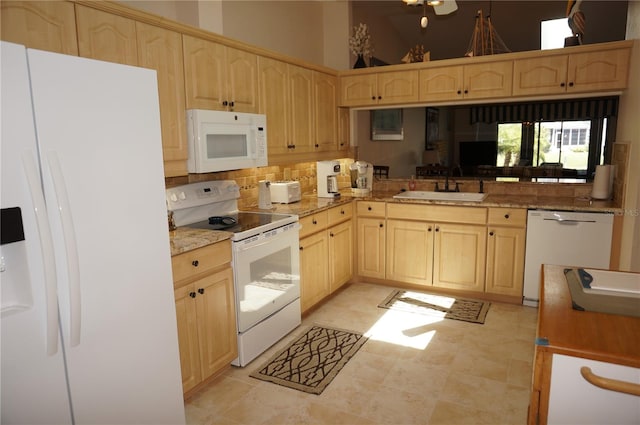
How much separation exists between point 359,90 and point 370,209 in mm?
1271

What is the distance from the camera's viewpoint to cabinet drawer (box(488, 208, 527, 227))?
3.72 metres

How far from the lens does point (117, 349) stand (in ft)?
5.89

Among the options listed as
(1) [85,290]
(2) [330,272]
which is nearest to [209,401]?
(1) [85,290]

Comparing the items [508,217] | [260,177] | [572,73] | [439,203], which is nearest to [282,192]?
[260,177]

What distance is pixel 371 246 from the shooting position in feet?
14.4

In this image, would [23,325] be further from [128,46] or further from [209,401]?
[128,46]

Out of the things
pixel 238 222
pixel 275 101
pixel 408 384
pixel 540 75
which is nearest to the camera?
pixel 408 384

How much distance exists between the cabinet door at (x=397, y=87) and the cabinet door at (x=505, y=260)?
1.53 m

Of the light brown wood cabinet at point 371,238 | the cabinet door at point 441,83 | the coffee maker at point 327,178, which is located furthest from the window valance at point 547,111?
the coffee maker at point 327,178

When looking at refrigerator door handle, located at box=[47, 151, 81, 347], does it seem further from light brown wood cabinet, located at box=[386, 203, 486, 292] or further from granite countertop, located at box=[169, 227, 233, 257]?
light brown wood cabinet, located at box=[386, 203, 486, 292]

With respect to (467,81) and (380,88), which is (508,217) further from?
(380,88)

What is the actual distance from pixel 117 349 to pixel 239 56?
219 cm

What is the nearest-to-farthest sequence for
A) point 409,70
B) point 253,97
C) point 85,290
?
point 85,290
point 253,97
point 409,70

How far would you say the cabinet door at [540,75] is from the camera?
3.72 m
